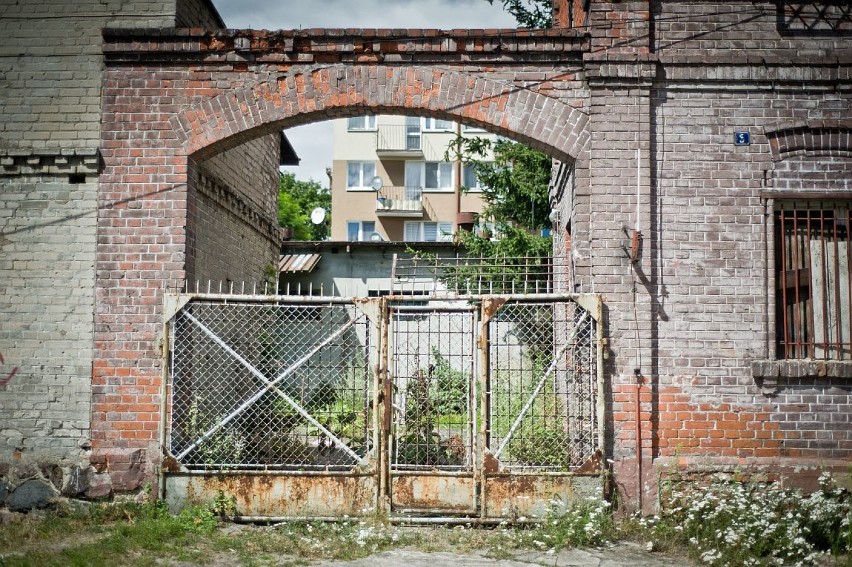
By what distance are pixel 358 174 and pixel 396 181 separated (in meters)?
1.69

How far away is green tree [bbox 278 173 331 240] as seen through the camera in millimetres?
40250

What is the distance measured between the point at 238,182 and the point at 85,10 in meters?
2.91

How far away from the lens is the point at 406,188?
108ft

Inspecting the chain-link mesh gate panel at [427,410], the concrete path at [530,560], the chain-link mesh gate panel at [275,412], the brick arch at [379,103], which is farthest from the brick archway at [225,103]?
the concrete path at [530,560]

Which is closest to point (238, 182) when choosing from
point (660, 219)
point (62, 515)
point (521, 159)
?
point (62, 515)

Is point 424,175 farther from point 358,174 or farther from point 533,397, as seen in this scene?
point 533,397

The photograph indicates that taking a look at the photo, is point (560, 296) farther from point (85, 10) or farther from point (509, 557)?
point (85, 10)

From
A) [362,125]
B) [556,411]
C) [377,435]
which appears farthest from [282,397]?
[362,125]

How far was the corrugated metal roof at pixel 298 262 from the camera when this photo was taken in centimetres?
2000

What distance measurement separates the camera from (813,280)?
7590 millimetres

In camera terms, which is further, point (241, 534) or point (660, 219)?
point (660, 219)

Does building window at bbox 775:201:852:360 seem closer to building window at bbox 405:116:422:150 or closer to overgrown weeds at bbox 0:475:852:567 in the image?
overgrown weeds at bbox 0:475:852:567

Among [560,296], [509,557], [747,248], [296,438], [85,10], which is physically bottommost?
[509,557]

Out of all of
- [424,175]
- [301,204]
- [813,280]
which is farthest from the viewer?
[301,204]
